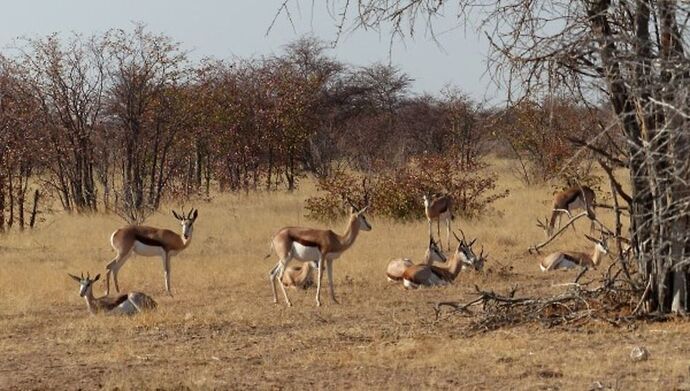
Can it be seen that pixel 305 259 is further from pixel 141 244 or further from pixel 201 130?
pixel 201 130

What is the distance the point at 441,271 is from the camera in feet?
40.2

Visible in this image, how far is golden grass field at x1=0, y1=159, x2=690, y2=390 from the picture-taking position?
678 cm

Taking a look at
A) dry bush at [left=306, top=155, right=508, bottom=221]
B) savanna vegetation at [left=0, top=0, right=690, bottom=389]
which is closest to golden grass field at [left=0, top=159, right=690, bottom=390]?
savanna vegetation at [left=0, top=0, right=690, bottom=389]

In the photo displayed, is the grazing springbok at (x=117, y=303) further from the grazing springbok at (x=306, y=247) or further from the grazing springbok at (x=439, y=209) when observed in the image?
the grazing springbok at (x=439, y=209)

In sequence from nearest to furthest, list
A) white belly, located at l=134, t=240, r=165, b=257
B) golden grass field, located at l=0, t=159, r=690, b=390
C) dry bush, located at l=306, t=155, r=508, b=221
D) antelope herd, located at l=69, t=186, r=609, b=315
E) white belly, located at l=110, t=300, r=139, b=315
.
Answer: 1. golden grass field, located at l=0, t=159, r=690, b=390
2. white belly, located at l=110, t=300, r=139, b=315
3. antelope herd, located at l=69, t=186, r=609, b=315
4. white belly, located at l=134, t=240, r=165, b=257
5. dry bush, located at l=306, t=155, r=508, b=221

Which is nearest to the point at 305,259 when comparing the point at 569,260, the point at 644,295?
the point at 569,260

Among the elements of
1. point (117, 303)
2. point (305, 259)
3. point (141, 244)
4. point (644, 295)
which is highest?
point (141, 244)

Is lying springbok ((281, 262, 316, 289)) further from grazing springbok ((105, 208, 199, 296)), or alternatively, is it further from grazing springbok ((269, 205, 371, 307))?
grazing springbok ((105, 208, 199, 296))

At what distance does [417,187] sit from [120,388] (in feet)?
42.7

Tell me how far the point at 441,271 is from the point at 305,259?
6.12 feet

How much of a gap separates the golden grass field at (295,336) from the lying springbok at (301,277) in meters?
0.24

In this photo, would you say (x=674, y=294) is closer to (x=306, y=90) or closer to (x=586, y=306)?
(x=586, y=306)

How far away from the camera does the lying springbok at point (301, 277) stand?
12.3 metres

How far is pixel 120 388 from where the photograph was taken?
6.60 metres
